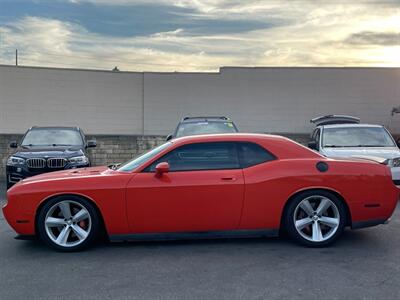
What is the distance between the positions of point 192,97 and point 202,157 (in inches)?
408

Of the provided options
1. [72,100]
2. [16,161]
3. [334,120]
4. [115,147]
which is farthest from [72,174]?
[72,100]

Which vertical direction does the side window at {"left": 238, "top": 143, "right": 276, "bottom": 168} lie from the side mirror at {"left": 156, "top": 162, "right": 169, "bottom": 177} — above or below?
above

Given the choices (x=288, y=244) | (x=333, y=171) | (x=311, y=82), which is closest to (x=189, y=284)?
(x=288, y=244)

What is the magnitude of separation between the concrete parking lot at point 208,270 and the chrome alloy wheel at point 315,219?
0.20 m

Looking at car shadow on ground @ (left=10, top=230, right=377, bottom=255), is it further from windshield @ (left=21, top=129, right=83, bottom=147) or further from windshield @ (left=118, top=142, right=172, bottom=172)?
windshield @ (left=21, top=129, right=83, bottom=147)

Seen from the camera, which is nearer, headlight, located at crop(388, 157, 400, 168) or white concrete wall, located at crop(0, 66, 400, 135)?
headlight, located at crop(388, 157, 400, 168)

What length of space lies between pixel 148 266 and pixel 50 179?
1761 mm

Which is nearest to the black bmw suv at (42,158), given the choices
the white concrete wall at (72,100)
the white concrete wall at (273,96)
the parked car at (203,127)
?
the parked car at (203,127)

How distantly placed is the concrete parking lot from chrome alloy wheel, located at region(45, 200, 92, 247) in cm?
19

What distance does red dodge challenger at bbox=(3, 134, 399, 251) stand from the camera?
5859mm

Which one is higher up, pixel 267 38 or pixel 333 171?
pixel 267 38

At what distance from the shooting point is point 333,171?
5992mm

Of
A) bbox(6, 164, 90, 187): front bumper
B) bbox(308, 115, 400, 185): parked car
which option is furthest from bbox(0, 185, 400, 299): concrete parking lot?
bbox(6, 164, 90, 187): front bumper

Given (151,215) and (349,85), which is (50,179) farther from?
(349,85)
